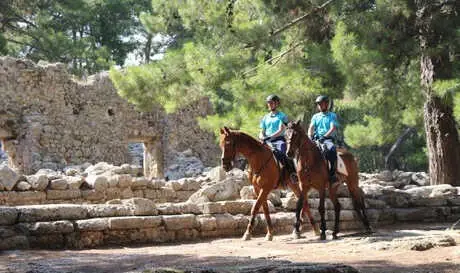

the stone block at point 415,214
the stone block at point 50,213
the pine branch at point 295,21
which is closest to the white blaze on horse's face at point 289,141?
the stone block at point 50,213

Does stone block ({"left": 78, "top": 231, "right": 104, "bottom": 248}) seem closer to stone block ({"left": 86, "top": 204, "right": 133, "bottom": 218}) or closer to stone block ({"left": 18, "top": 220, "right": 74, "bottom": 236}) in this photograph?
stone block ({"left": 18, "top": 220, "right": 74, "bottom": 236})

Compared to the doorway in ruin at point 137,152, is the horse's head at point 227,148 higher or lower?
lower

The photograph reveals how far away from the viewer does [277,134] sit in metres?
A: 9.26

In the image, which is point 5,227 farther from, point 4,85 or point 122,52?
point 122,52

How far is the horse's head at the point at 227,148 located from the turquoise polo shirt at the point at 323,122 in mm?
1287

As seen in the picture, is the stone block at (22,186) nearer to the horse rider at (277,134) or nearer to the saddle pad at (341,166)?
the horse rider at (277,134)

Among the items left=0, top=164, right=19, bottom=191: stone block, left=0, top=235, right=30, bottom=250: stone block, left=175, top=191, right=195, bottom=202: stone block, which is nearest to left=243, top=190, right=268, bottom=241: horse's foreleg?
left=0, top=235, right=30, bottom=250: stone block

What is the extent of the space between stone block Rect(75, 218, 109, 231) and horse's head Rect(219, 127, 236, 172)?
1.71 meters

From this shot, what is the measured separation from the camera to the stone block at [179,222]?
357 inches

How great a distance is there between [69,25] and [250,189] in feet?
71.8

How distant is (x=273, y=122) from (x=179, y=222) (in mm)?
1935

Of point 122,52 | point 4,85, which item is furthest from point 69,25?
point 4,85

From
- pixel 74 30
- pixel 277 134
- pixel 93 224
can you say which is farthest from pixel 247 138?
pixel 74 30

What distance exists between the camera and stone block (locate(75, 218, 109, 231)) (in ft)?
27.1
